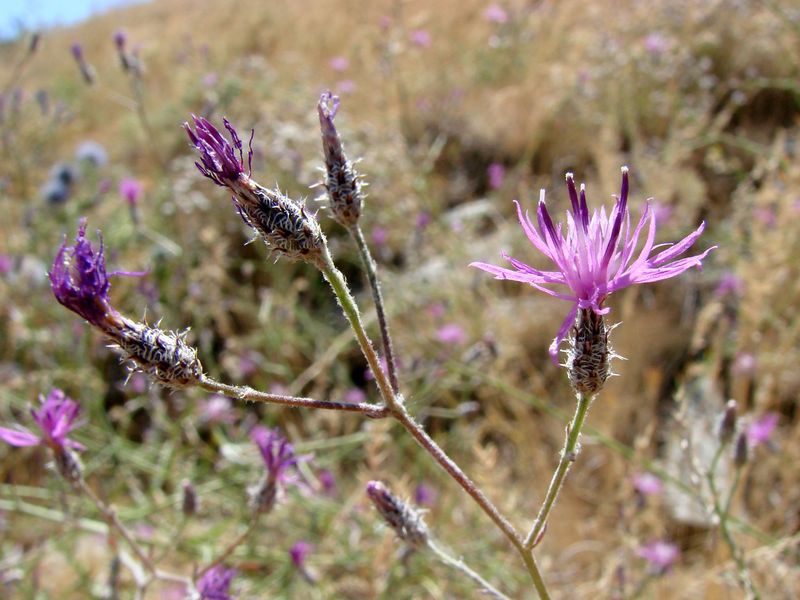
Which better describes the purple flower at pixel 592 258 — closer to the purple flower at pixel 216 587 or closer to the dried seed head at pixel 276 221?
the dried seed head at pixel 276 221

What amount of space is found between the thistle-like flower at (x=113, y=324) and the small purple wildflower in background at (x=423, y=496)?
1.72 metres

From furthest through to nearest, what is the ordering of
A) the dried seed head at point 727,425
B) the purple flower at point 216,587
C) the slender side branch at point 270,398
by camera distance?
the dried seed head at point 727,425, the purple flower at point 216,587, the slender side branch at point 270,398

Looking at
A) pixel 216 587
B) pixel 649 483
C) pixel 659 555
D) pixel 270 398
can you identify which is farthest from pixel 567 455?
pixel 649 483

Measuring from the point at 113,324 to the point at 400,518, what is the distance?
516 millimetres

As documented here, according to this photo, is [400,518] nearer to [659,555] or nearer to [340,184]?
[340,184]

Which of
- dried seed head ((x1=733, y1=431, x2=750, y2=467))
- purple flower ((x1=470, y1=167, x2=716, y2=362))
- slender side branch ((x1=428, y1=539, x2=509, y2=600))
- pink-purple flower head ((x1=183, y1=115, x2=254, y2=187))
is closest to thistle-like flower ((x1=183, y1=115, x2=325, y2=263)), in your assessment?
pink-purple flower head ((x1=183, y1=115, x2=254, y2=187))

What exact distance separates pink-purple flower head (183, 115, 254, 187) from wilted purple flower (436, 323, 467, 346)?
2.35 meters

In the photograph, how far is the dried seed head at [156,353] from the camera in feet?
2.56

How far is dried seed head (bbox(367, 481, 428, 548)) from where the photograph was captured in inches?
39.8

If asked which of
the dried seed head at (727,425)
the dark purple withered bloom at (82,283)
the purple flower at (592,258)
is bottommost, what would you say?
the dark purple withered bloom at (82,283)

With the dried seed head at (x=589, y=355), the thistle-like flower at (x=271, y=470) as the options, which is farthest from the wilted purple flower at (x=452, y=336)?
the dried seed head at (x=589, y=355)

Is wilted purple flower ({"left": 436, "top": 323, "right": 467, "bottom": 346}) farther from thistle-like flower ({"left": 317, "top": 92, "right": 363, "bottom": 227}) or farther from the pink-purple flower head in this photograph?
the pink-purple flower head

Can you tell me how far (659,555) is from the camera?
2.32m

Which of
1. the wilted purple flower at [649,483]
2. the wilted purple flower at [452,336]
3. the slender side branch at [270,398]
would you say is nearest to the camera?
the slender side branch at [270,398]
